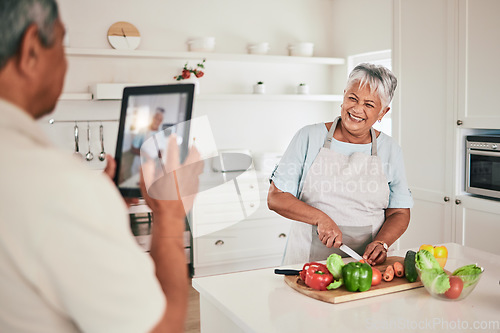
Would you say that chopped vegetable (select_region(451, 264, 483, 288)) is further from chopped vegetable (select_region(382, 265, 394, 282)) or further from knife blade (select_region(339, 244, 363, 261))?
knife blade (select_region(339, 244, 363, 261))

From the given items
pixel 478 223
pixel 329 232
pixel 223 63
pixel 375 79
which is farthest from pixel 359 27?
pixel 329 232

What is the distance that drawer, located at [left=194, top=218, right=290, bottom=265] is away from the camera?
4.28 metres

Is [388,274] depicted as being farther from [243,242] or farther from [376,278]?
[243,242]

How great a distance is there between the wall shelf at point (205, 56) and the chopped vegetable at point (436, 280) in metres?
3.39

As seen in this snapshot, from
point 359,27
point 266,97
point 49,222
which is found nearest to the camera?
point 49,222

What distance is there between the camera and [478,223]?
9.49 ft

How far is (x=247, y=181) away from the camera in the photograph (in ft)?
15.1

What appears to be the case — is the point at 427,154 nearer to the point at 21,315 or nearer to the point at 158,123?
the point at 158,123

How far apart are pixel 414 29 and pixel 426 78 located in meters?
0.36

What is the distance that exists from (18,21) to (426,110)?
309 centimetres

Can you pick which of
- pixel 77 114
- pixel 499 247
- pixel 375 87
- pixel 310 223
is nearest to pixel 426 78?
pixel 499 247

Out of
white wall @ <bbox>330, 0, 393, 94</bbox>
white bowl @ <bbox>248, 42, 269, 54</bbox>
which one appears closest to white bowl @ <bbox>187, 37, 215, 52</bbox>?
white bowl @ <bbox>248, 42, 269, 54</bbox>

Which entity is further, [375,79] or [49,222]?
[375,79]

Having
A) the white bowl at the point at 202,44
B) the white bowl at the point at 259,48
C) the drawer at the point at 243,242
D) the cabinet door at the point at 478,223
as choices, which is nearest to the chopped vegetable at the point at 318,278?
the cabinet door at the point at 478,223
